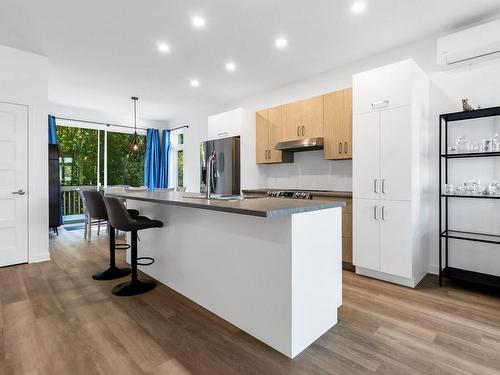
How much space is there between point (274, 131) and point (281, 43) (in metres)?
1.40

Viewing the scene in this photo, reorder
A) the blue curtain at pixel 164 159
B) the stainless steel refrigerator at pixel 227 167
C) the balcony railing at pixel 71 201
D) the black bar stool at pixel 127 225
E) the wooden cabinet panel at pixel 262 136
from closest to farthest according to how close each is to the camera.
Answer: the black bar stool at pixel 127 225 → the wooden cabinet panel at pixel 262 136 → the stainless steel refrigerator at pixel 227 167 → the balcony railing at pixel 71 201 → the blue curtain at pixel 164 159

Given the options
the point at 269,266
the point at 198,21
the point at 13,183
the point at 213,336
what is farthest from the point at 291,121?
the point at 13,183

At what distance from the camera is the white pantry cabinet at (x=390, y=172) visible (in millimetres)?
2799

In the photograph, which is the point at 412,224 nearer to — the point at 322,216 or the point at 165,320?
the point at 322,216

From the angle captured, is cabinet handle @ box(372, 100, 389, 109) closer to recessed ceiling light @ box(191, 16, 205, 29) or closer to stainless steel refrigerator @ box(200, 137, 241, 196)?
recessed ceiling light @ box(191, 16, 205, 29)

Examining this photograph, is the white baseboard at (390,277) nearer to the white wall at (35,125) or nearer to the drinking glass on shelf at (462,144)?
the drinking glass on shelf at (462,144)

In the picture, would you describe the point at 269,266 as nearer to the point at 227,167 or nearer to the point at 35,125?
the point at 227,167

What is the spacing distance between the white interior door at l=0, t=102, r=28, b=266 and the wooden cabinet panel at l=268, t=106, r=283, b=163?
134 inches

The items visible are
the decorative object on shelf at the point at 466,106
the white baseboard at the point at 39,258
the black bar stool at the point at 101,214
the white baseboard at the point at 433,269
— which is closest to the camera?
the decorative object on shelf at the point at 466,106

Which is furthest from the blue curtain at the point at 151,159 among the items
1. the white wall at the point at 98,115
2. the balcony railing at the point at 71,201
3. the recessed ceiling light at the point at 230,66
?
the recessed ceiling light at the point at 230,66

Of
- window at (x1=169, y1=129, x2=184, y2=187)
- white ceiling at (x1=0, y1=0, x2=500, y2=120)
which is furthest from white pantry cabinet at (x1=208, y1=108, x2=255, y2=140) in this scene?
window at (x1=169, y1=129, x2=184, y2=187)

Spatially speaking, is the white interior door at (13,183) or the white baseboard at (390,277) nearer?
the white baseboard at (390,277)

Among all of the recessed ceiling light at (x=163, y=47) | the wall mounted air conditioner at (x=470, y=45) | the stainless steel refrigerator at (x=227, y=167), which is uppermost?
the recessed ceiling light at (x=163, y=47)

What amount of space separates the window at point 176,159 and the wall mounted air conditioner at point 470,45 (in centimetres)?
607
